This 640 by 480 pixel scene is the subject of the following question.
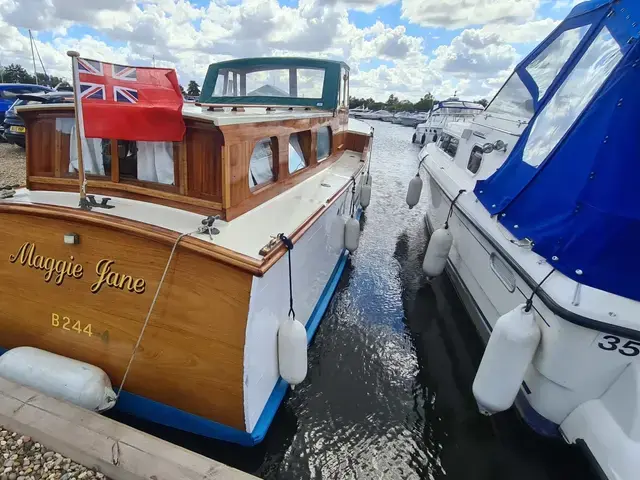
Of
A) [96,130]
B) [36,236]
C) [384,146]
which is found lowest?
[384,146]

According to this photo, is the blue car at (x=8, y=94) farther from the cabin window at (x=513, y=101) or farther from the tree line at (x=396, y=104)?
the tree line at (x=396, y=104)

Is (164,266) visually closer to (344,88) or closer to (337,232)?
(337,232)

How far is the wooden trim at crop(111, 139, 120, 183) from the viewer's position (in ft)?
9.51

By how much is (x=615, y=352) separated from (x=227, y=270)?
94.3 inches

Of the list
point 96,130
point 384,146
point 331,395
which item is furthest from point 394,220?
point 384,146

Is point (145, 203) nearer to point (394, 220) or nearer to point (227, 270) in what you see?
point (227, 270)

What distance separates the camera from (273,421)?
314cm

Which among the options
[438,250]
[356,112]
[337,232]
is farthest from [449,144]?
[356,112]

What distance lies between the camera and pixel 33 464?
2.09m

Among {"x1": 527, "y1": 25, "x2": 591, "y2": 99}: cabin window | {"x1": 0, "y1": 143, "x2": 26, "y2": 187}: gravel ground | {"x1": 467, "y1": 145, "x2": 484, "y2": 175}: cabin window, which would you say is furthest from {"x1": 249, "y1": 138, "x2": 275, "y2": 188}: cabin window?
{"x1": 0, "y1": 143, "x2": 26, "y2": 187}: gravel ground

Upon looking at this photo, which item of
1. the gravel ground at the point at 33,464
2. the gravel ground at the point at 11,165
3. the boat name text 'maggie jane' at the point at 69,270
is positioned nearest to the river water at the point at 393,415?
the gravel ground at the point at 33,464

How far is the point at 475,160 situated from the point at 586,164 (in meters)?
2.92

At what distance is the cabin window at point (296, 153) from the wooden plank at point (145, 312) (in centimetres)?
207

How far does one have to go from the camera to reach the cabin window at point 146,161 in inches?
113
